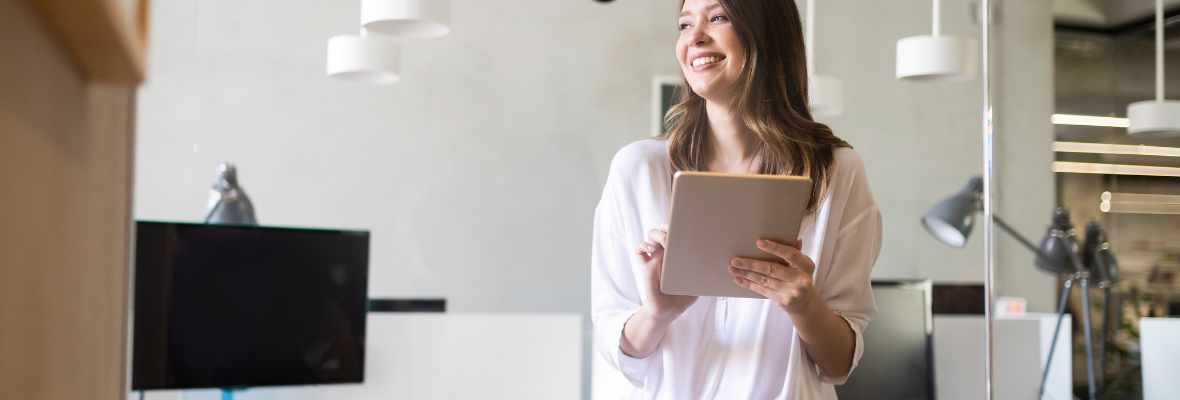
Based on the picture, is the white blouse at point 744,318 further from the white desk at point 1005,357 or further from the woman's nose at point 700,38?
the white desk at point 1005,357

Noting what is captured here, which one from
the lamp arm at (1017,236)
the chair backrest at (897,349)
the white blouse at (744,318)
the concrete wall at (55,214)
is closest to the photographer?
the concrete wall at (55,214)

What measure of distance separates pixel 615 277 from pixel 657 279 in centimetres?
18

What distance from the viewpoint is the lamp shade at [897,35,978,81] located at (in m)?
1.92

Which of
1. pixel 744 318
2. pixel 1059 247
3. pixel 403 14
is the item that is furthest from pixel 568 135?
pixel 744 318

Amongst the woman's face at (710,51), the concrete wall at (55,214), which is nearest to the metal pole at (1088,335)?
the woman's face at (710,51)

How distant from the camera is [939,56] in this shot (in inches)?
76.9

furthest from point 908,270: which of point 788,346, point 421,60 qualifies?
point 421,60

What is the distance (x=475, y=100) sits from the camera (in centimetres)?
301

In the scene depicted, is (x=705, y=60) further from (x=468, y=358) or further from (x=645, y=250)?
(x=468, y=358)

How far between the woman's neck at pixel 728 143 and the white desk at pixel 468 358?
94 cm

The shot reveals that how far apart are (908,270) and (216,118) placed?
86.7 inches

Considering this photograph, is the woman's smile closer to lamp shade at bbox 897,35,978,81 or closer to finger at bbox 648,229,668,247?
finger at bbox 648,229,668,247

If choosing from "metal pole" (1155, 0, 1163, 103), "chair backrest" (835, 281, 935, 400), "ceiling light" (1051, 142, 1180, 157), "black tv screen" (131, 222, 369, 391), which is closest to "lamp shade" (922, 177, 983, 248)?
"ceiling light" (1051, 142, 1180, 157)

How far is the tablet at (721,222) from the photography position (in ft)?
2.80
